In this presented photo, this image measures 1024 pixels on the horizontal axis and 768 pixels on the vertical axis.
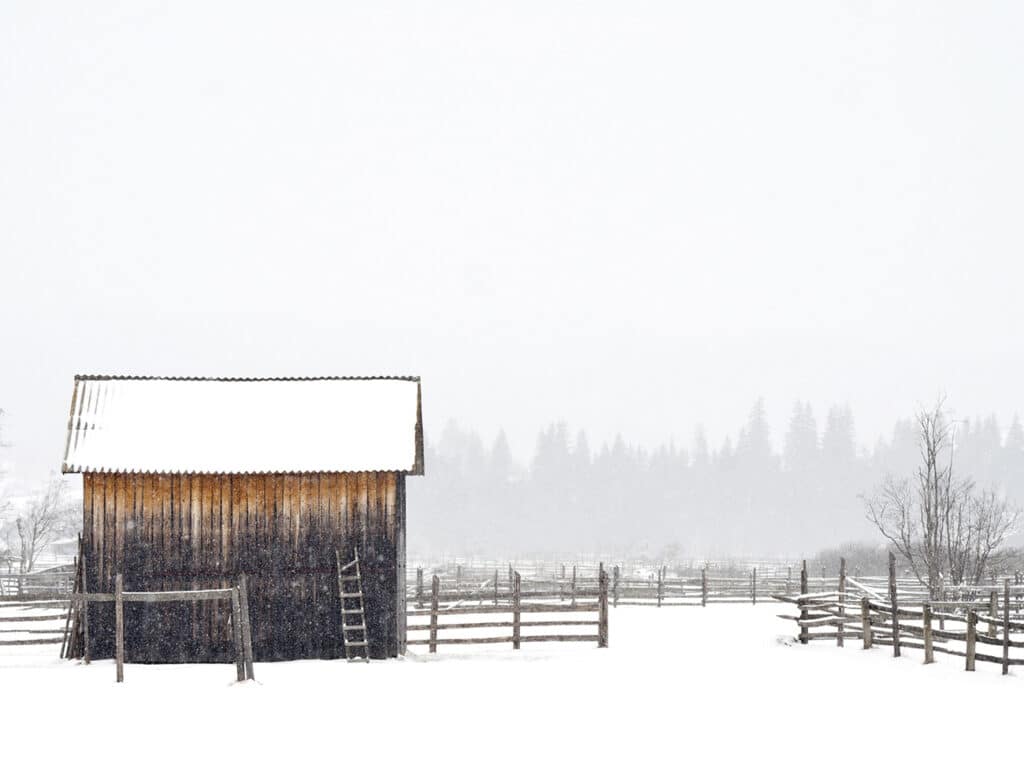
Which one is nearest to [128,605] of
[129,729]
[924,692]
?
[129,729]

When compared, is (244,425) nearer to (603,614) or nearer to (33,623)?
(603,614)

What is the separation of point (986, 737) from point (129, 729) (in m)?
10.9

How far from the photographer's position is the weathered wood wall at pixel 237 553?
1955 centimetres

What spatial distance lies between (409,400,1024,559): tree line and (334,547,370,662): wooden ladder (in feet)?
292

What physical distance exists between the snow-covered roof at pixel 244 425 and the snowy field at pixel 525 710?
3988 mm

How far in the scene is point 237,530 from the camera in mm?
19750

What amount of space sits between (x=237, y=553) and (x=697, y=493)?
359 feet

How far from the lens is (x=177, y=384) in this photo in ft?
72.0

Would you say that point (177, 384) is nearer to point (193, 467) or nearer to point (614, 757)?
point (193, 467)

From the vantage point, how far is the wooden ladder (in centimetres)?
1948

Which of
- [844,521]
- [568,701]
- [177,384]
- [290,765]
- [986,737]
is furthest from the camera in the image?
[844,521]

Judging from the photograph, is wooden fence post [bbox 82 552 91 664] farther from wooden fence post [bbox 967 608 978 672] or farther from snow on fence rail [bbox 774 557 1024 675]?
wooden fence post [bbox 967 608 978 672]

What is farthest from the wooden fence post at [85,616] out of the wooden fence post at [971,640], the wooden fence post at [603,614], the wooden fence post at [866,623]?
the wooden fence post at [971,640]

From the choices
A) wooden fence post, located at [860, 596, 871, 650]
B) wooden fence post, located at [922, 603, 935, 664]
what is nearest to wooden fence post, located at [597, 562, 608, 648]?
wooden fence post, located at [860, 596, 871, 650]
